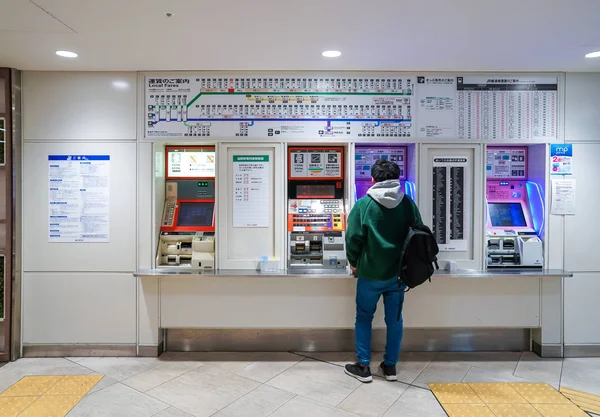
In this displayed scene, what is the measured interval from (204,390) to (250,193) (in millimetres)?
1651

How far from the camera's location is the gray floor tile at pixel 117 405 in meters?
2.69

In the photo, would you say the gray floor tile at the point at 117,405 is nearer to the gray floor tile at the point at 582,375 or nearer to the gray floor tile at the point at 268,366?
the gray floor tile at the point at 268,366

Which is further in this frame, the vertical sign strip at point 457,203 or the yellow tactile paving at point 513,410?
the vertical sign strip at point 457,203

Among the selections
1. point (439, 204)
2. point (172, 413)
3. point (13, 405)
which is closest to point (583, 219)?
point (439, 204)

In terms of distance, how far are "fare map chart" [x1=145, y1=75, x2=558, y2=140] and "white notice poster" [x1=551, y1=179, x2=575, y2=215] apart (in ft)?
1.43

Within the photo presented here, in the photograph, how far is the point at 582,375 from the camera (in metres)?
3.27

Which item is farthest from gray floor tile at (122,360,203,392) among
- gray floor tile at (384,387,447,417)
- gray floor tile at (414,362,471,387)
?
gray floor tile at (414,362,471,387)

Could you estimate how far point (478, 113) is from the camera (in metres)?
3.62

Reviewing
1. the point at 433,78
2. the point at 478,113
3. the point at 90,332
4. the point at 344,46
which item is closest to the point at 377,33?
the point at 344,46

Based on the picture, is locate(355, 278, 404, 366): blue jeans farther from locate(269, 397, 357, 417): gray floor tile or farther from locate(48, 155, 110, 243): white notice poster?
locate(48, 155, 110, 243): white notice poster

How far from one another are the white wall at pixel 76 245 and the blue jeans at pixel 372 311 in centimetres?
201

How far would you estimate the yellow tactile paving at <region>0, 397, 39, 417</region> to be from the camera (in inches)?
105

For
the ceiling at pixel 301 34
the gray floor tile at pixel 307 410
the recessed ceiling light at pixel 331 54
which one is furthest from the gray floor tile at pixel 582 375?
the recessed ceiling light at pixel 331 54

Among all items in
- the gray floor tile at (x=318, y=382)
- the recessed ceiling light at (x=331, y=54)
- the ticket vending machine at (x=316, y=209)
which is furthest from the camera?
the ticket vending machine at (x=316, y=209)
